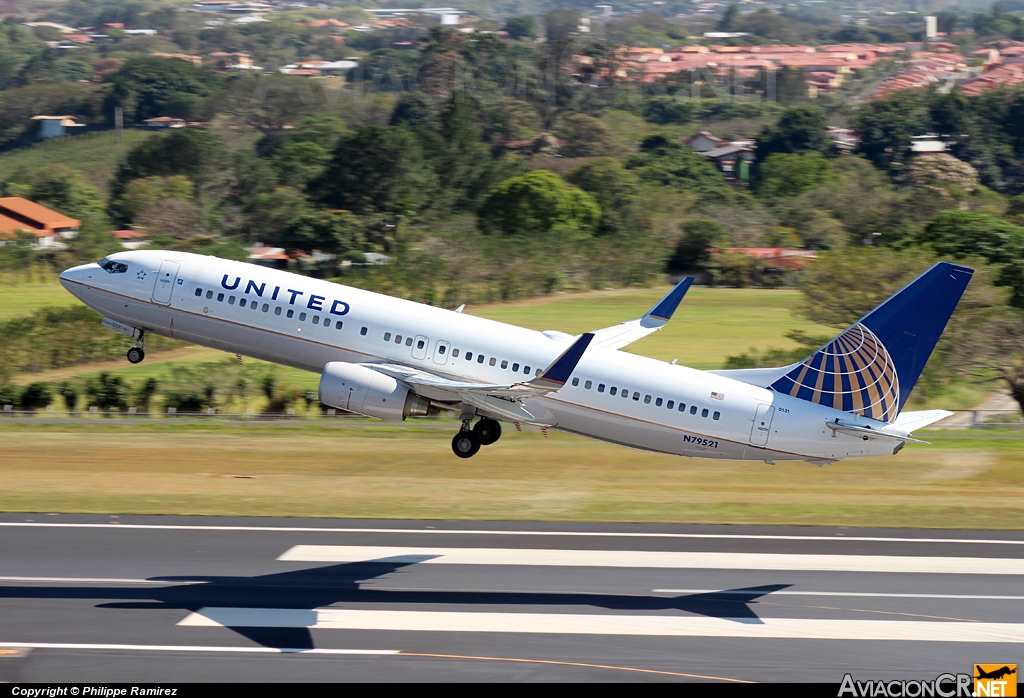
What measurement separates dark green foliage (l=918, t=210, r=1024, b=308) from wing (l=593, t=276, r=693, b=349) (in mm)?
41586

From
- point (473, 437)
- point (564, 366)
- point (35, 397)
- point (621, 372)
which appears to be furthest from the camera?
point (35, 397)

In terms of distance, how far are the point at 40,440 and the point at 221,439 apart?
8012mm

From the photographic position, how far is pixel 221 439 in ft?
178

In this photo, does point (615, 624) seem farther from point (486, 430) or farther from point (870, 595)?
point (486, 430)

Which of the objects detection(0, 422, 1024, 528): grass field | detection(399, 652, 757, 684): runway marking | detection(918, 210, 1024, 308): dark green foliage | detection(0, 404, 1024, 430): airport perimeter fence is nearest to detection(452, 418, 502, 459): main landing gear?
detection(0, 422, 1024, 528): grass field

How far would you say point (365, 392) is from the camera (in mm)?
36844

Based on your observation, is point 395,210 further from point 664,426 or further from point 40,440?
point 664,426

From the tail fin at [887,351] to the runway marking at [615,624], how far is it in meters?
9.40

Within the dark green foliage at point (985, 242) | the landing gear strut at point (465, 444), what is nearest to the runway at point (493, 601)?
the landing gear strut at point (465, 444)

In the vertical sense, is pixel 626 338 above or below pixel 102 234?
above

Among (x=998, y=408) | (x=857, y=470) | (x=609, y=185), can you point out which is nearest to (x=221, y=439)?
(x=857, y=470)

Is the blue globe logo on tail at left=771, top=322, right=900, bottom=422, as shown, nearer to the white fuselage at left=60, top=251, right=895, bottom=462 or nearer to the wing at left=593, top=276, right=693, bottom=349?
the white fuselage at left=60, top=251, right=895, bottom=462

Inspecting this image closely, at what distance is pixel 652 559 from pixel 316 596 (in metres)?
10.6

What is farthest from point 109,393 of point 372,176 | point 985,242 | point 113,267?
point 372,176
